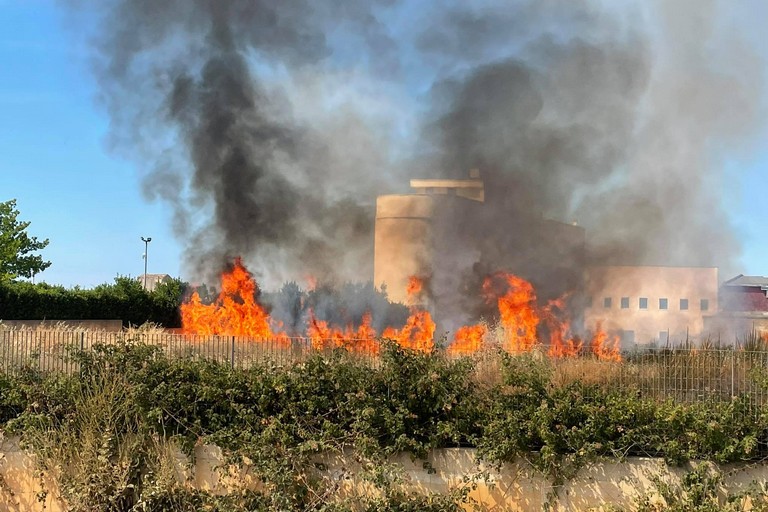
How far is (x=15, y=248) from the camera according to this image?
33.3 meters

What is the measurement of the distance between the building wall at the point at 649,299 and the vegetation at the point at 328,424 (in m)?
17.6

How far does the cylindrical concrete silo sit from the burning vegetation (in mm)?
574

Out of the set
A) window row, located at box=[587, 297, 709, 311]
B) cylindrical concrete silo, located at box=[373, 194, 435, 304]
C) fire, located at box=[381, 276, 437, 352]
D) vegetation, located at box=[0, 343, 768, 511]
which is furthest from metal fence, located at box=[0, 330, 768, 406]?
window row, located at box=[587, 297, 709, 311]

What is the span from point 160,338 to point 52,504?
2.16m

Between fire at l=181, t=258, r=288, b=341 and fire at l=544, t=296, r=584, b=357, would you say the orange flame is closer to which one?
fire at l=181, t=258, r=288, b=341

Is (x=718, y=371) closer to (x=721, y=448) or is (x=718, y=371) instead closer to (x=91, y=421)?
(x=721, y=448)

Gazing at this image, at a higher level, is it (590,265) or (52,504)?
(590,265)

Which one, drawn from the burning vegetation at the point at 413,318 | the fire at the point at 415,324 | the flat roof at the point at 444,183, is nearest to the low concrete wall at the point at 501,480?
the burning vegetation at the point at 413,318

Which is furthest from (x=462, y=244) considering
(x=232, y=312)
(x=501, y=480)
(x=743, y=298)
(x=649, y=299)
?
(x=743, y=298)

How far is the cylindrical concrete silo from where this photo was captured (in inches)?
1008

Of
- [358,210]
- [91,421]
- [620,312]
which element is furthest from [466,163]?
[91,421]

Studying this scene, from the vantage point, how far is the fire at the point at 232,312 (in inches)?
711

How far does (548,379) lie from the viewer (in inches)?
291

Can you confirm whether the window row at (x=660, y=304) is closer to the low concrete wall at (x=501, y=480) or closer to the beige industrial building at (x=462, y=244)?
the beige industrial building at (x=462, y=244)
